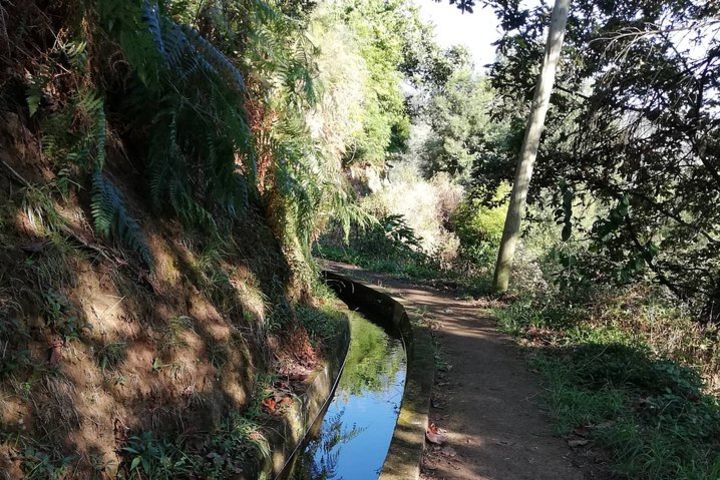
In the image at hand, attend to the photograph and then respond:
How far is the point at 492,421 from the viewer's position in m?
4.89

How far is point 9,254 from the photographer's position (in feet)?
9.66

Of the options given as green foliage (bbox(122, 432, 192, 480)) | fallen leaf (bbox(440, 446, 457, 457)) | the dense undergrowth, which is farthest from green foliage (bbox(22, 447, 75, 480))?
fallen leaf (bbox(440, 446, 457, 457))

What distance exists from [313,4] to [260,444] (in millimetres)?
11108

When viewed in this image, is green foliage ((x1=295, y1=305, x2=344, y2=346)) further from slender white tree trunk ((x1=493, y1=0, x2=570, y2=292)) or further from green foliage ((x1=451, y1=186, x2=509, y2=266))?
green foliage ((x1=451, y1=186, x2=509, y2=266))

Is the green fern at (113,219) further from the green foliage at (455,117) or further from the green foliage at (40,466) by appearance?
the green foliage at (455,117)

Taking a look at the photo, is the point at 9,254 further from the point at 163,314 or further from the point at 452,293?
the point at 452,293

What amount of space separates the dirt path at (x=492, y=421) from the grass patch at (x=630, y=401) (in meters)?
0.22

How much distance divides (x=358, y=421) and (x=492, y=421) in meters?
1.47

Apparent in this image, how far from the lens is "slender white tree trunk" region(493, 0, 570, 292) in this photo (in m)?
9.68

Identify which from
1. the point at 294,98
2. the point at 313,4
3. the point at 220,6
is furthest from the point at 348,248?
the point at 220,6

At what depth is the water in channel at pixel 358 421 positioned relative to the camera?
4.81 meters

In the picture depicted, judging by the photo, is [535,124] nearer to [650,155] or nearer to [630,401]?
[650,155]

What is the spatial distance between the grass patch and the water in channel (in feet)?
5.41

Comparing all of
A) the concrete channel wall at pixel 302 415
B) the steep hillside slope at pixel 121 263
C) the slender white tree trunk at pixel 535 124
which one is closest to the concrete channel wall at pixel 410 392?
the concrete channel wall at pixel 302 415
